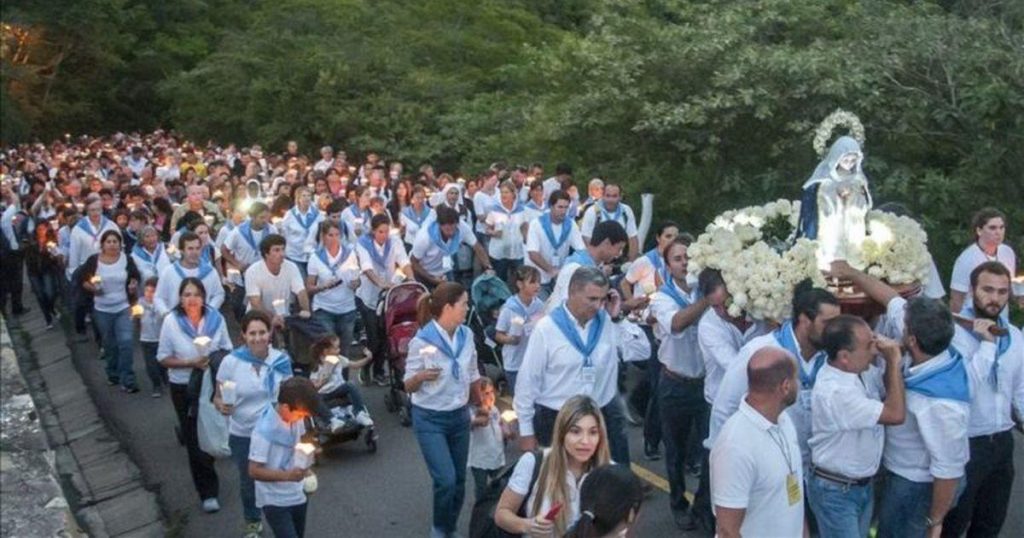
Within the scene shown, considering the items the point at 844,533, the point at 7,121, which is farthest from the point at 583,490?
the point at 7,121

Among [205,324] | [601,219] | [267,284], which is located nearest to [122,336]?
[267,284]

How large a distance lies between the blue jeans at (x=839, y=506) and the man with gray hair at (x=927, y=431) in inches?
7.4

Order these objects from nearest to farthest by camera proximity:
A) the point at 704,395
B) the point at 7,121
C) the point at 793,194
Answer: the point at 704,395 → the point at 793,194 → the point at 7,121

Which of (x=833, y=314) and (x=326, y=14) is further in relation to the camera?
(x=326, y=14)

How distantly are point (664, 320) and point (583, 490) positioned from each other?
13.9 feet

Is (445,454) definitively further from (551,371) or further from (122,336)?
(122,336)

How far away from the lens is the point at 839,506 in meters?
6.96

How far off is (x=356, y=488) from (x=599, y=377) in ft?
10.4

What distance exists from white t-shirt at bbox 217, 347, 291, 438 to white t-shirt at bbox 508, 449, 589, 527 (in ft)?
11.3

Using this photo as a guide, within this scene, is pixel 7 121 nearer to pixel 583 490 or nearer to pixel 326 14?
pixel 326 14

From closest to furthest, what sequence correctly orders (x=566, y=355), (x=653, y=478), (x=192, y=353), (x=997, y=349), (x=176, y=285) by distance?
(x=997, y=349) < (x=566, y=355) < (x=653, y=478) < (x=192, y=353) < (x=176, y=285)

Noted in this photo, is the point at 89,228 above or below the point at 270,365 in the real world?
below

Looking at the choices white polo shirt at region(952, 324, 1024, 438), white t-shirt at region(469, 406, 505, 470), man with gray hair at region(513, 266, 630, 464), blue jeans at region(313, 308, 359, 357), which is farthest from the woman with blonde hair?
blue jeans at region(313, 308, 359, 357)

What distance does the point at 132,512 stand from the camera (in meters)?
10.8
